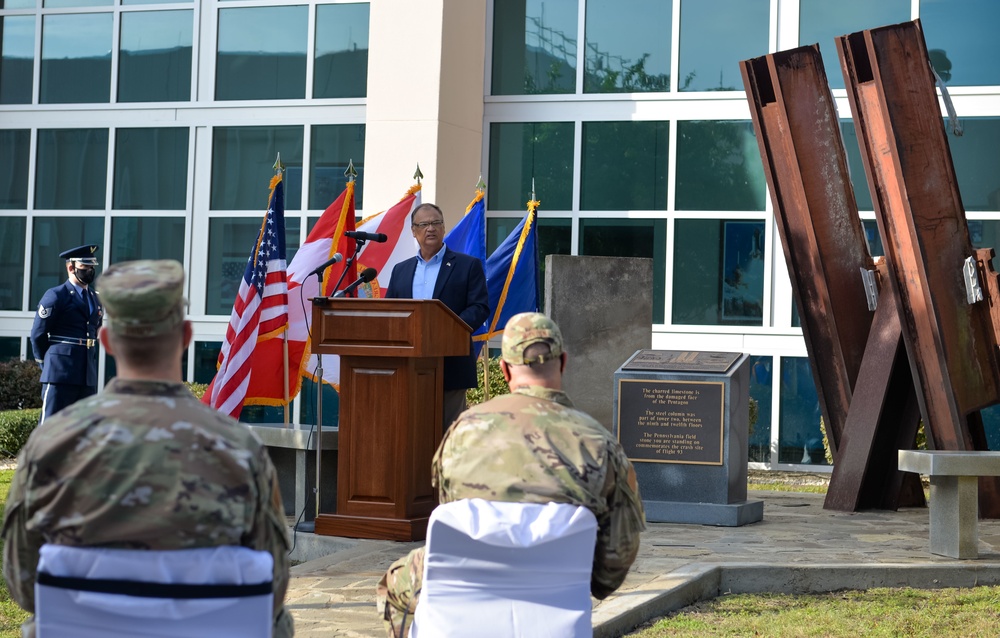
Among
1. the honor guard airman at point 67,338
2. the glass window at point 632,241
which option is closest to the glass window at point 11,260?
the honor guard airman at point 67,338

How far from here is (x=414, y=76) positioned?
13906 mm

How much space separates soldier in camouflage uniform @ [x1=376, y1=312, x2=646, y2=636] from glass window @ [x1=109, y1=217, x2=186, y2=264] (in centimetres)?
1242

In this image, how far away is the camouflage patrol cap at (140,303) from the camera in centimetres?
261

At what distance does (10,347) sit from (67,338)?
582 centimetres

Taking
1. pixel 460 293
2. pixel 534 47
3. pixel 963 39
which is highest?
pixel 534 47

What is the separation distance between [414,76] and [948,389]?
729cm

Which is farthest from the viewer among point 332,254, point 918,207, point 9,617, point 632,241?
point 632,241

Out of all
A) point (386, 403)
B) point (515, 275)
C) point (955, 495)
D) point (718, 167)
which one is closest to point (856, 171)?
point (718, 167)

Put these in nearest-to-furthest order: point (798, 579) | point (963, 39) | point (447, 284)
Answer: point (798, 579)
point (447, 284)
point (963, 39)

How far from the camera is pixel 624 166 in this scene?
46.9ft

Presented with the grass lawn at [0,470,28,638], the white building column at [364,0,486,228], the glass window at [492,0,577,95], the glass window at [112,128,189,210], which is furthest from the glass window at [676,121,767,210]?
the grass lawn at [0,470,28,638]

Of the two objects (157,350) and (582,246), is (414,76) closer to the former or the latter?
(582,246)

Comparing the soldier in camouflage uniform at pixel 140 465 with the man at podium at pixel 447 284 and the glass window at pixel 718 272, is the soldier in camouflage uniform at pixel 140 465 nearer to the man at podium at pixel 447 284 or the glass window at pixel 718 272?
the man at podium at pixel 447 284

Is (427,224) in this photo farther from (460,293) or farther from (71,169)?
(71,169)
